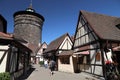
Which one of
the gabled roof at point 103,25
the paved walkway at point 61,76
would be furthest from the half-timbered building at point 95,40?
the paved walkway at point 61,76

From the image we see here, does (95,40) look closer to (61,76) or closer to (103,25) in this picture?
(103,25)

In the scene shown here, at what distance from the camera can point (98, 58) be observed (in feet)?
41.7

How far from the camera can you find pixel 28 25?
145ft

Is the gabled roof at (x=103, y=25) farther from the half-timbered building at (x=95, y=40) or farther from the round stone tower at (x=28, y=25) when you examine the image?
the round stone tower at (x=28, y=25)

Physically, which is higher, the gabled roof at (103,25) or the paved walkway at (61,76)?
the gabled roof at (103,25)

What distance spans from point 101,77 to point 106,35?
3.87 m

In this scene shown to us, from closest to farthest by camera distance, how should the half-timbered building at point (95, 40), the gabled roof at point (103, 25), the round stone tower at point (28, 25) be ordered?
1. the half-timbered building at point (95, 40)
2. the gabled roof at point (103, 25)
3. the round stone tower at point (28, 25)

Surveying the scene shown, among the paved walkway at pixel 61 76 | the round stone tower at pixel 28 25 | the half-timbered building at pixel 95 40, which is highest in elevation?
the round stone tower at pixel 28 25

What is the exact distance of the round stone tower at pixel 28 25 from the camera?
44.0 metres

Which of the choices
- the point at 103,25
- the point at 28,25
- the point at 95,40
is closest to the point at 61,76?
the point at 95,40

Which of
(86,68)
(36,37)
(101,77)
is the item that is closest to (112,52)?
(101,77)

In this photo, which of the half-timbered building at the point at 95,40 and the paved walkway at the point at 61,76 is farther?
the paved walkway at the point at 61,76

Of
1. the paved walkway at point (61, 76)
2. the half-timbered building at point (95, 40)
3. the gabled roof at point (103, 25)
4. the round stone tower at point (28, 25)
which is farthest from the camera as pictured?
the round stone tower at point (28, 25)

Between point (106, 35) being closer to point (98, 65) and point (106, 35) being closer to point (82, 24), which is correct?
point (98, 65)
